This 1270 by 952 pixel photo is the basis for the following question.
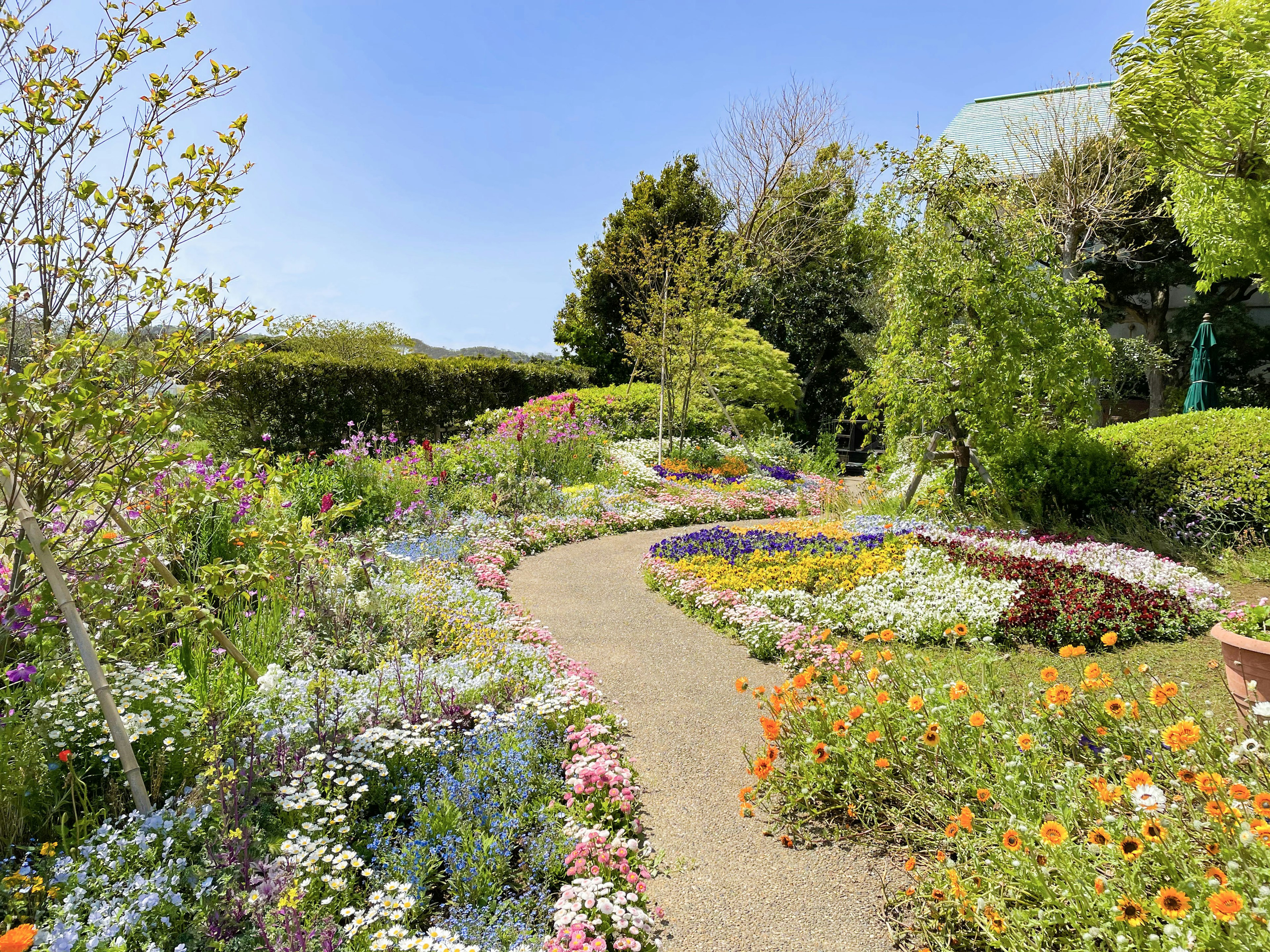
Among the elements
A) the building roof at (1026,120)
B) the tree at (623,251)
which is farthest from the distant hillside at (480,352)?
the building roof at (1026,120)

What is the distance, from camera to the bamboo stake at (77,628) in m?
2.33

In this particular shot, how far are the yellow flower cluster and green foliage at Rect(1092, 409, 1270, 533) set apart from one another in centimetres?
308

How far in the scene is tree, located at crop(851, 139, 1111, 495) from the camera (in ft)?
25.9

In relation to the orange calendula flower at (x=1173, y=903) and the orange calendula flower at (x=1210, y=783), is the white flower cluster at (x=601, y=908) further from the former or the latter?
the orange calendula flower at (x=1210, y=783)

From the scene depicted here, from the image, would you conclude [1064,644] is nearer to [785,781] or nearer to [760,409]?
[785,781]

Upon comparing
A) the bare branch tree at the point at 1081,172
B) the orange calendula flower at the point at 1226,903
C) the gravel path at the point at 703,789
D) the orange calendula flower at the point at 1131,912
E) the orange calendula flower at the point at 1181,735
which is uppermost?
the bare branch tree at the point at 1081,172

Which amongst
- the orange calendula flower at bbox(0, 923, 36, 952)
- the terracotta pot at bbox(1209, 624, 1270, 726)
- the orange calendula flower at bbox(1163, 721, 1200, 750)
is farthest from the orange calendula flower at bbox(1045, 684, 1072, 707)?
the orange calendula flower at bbox(0, 923, 36, 952)

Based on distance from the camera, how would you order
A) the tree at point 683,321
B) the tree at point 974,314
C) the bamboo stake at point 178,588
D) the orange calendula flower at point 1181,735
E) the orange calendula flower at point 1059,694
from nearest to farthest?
1. the orange calendula flower at point 1181,735
2. the orange calendula flower at point 1059,694
3. the bamboo stake at point 178,588
4. the tree at point 974,314
5. the tree at point 683,321

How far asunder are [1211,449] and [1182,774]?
23.3 feet

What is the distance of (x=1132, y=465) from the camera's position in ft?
25.8

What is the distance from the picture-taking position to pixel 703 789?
341 cm

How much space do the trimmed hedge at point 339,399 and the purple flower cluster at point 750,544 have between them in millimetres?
6029

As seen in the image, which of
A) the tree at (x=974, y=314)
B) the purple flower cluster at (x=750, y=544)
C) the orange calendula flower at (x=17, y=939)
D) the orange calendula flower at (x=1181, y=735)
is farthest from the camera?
the tree at (x=974, y=314)

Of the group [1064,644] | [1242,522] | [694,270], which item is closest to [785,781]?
[1064,644]
